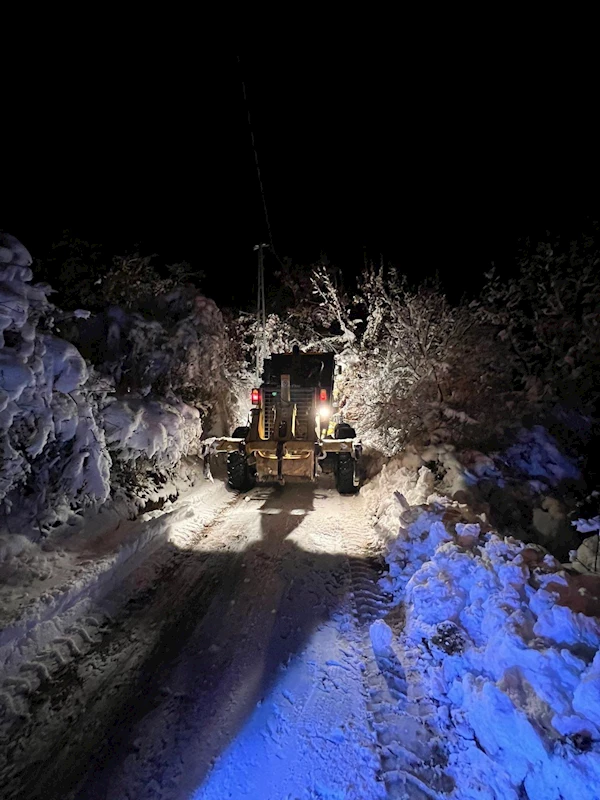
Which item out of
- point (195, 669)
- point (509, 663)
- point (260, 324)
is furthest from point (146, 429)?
point (260, 324)

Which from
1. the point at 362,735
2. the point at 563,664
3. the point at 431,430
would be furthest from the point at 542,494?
the point at 362,735

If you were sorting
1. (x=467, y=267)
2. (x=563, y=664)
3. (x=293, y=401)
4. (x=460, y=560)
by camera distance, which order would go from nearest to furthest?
(x=563, y=664)
(x=460, y=560)
(x=293, y=401)
(x=467, y=267)

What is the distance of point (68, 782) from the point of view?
2.75m

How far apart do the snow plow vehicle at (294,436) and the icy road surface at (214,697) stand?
352 centimetres

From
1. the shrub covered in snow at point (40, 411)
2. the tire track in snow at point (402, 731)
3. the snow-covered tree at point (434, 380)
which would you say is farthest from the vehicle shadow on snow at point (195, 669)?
the snow-covered tree at point (434, 380)

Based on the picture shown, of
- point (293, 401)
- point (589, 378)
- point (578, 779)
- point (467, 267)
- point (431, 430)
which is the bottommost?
point (578, 779)

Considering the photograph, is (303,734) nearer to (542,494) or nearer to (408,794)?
(408,794)

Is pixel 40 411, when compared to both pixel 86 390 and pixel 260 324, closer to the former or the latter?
pixel 86 390

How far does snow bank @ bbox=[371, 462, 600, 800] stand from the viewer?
2.54 meters

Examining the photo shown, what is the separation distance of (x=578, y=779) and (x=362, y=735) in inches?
53.3

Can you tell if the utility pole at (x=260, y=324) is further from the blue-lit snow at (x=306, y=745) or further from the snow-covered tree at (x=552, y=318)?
the blue-lit snow at (x=306, y=745)

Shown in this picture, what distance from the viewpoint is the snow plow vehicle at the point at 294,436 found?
30.3ft

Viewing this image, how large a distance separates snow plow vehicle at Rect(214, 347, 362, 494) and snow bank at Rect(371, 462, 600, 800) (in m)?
4.50

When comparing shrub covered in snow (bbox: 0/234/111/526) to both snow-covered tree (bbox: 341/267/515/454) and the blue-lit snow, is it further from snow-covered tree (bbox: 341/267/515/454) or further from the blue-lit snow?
snow-covered tree (bbox: 341/267/515/454)
